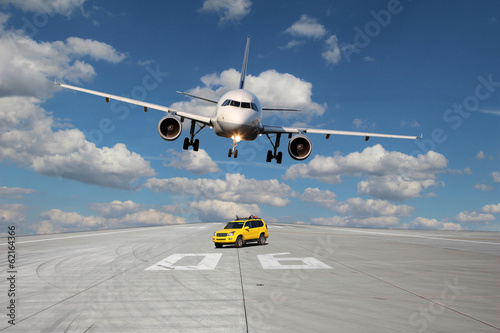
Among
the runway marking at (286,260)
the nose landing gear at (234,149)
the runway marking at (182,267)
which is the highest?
the nose landing gear at (234,149)

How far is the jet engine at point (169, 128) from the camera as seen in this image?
984 inches

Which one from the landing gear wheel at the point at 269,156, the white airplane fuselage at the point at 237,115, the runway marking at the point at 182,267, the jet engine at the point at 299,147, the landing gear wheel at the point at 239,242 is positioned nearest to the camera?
the runway marking at the point at 182,267

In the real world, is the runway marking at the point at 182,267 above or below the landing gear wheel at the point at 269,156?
below

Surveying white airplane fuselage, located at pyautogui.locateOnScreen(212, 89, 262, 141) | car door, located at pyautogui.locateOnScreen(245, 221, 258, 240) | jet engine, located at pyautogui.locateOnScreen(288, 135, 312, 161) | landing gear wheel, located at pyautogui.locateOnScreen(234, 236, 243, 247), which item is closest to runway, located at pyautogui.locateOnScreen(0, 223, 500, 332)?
landing gear wheel, located at pyautogui.locateOnScreen(234, 236, 243, 247)

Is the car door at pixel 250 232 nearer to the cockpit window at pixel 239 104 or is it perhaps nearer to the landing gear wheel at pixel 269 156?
the cockpit window at pixel 239 104

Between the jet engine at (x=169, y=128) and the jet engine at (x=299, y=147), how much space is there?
8411 mm

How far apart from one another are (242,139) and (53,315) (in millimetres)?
20176

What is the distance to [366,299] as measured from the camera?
28.7 ft

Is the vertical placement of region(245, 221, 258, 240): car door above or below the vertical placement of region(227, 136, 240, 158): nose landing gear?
below

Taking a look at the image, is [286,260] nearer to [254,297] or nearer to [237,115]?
[254,297]

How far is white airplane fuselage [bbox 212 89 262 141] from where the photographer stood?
24.1 metres

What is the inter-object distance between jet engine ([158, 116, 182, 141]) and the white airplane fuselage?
2.62 meters

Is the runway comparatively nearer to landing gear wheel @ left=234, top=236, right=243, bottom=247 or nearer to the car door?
landing gear wheel @ left=234, top=236, right=243, bottom=247

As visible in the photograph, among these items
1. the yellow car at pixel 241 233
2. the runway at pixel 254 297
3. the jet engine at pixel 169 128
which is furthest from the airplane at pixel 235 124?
the runway at pixel 254 297
